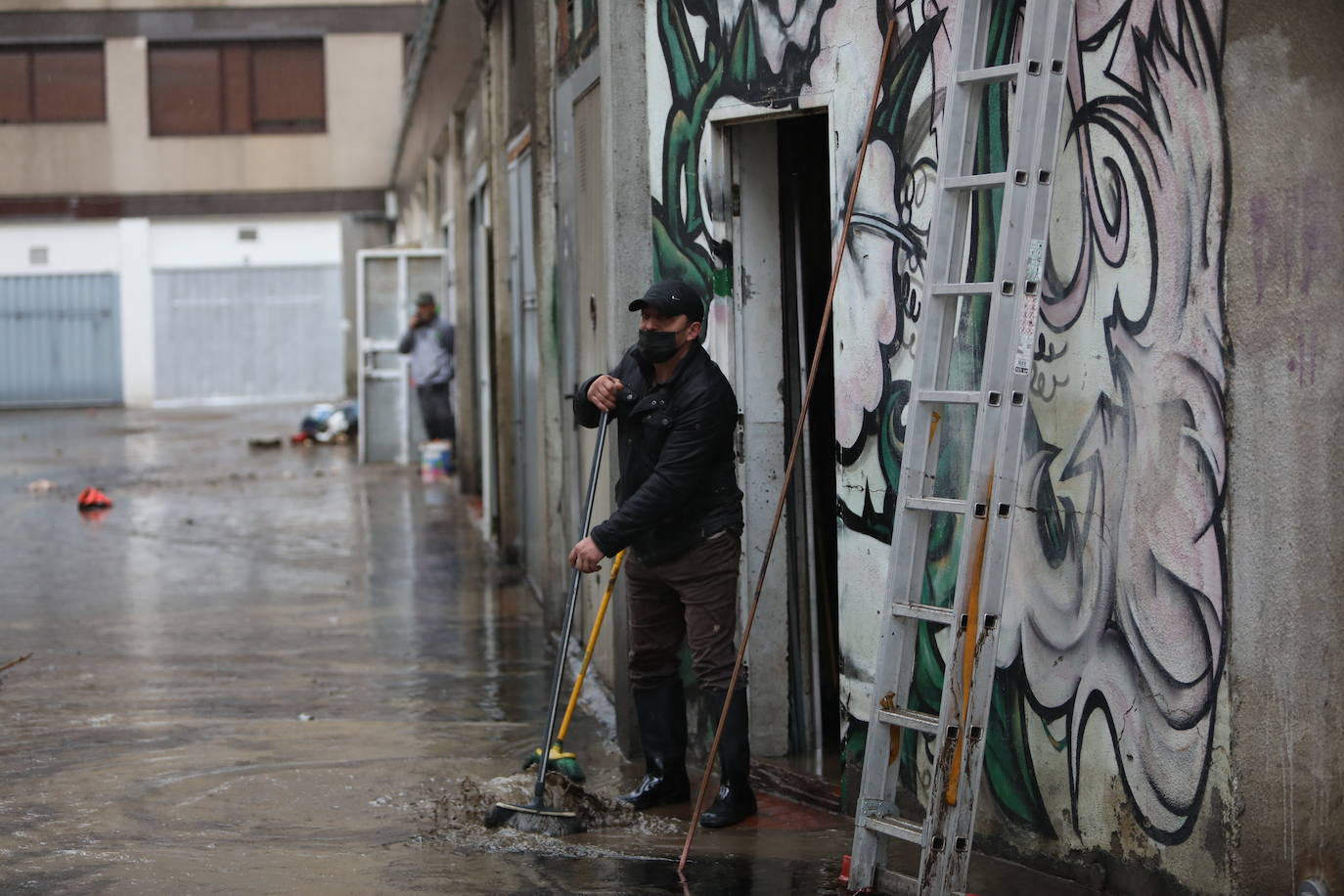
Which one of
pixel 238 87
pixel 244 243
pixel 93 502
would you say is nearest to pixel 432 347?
pixel 93 502

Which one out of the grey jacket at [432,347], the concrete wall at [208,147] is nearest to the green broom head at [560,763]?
the grey jacket at [432,347]

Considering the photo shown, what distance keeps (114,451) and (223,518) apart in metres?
8.21

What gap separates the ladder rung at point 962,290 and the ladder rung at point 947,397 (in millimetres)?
285

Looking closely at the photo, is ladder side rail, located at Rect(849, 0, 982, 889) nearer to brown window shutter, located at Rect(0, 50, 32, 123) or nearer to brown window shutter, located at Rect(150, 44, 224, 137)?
brown window shutter, located at Rect(150, 44, 224, 137)

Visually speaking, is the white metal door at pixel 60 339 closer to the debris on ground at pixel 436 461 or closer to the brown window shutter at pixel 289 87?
the brown window shutter at pixel 289 87

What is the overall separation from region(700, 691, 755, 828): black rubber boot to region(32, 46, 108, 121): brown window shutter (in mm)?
30894

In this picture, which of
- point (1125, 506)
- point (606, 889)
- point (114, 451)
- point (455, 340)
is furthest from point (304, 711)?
point (114, 451)

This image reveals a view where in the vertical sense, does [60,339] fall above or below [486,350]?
below

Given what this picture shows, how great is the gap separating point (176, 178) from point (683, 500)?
3012 centimetres

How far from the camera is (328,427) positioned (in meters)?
22.3

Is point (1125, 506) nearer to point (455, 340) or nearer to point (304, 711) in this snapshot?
point (304, 711)

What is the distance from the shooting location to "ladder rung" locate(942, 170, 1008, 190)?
4.62 meters

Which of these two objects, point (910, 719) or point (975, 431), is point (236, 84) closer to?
point (975, 431)

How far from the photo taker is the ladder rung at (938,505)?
4.60 m
